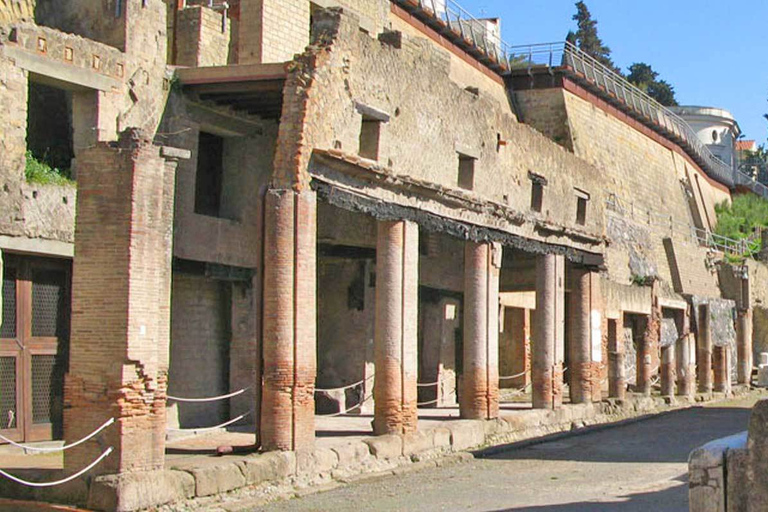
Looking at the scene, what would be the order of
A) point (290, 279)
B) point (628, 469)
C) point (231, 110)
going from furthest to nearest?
point (231, 110) → point (628, 469) → point (290, 279)

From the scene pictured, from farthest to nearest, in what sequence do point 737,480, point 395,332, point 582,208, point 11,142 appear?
1. point 582,208
2. point 395,332
3. point 11,142
4. point 737,480

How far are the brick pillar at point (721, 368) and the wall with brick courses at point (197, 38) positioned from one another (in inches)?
744

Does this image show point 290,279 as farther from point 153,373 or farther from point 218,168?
point 218,168

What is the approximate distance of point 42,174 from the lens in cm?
1441

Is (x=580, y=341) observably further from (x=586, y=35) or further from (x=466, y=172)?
(x=586, y=35)

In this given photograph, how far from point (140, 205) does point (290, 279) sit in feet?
9.57

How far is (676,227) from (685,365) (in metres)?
14.0

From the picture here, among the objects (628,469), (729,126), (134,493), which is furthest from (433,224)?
(729,126)

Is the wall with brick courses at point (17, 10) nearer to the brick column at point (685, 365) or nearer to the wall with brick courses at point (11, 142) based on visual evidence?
the wall with brick courses at point (11, 142)

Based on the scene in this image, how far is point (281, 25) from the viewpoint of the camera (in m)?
19.1

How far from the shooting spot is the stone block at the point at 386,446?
1530 cm

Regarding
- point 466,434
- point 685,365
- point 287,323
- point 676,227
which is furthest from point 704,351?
point 287,323

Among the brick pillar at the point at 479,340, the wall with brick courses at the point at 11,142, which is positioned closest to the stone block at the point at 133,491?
the wall with brick courses at the point at 11,142

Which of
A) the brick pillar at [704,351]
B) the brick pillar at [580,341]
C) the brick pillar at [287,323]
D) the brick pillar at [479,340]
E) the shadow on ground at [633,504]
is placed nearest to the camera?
the shadow on ground at [633,504]
